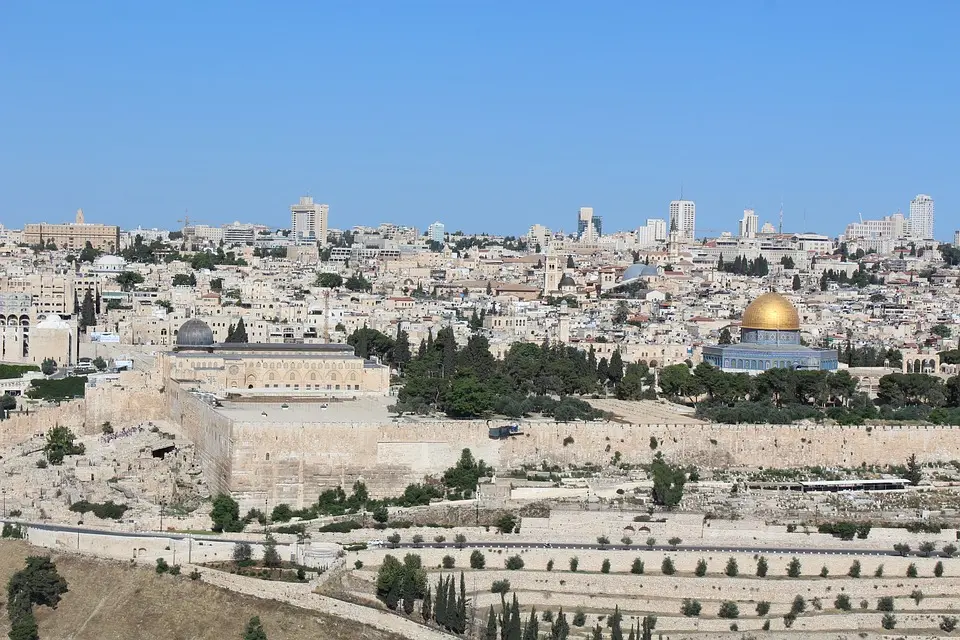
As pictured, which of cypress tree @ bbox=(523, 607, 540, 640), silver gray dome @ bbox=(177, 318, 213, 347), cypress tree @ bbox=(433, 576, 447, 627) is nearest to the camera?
cypress tree @ bbox=(523, 607, 540, 640)

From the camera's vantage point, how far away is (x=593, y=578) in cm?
3123

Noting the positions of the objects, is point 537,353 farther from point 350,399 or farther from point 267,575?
point 267,575

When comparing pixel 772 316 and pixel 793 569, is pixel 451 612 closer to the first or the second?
pixel 793 569

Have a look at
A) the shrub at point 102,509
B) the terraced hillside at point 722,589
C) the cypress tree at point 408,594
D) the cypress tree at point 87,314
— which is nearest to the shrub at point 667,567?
the terraced hillside at point 722,589

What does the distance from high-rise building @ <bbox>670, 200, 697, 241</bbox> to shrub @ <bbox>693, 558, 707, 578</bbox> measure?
12260cm

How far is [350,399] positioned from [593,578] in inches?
620

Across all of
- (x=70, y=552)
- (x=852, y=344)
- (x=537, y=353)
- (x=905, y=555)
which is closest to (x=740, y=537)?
(x=905, y=555)

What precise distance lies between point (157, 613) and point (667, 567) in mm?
8541

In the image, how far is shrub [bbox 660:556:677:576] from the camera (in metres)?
31.6

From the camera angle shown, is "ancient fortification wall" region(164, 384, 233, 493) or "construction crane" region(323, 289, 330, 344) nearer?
"ancient fortification wall" region(164, 384, 233, 493)

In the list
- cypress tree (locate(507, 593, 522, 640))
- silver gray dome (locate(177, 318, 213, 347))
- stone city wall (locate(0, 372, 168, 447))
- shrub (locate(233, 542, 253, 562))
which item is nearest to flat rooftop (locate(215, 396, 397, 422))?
stone city wall (locate(0, 372, 168, 447))

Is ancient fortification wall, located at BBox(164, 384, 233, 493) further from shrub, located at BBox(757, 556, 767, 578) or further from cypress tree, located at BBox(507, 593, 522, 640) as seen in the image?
shrub, located at BBox(757, 556, 767, 578)

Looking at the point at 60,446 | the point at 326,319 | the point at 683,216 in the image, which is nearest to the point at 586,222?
the point at 683,216

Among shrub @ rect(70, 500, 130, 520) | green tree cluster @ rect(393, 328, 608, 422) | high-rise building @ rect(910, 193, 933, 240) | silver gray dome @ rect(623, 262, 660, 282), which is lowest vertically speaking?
shrub @ rect(70, 500, 130, 520)
